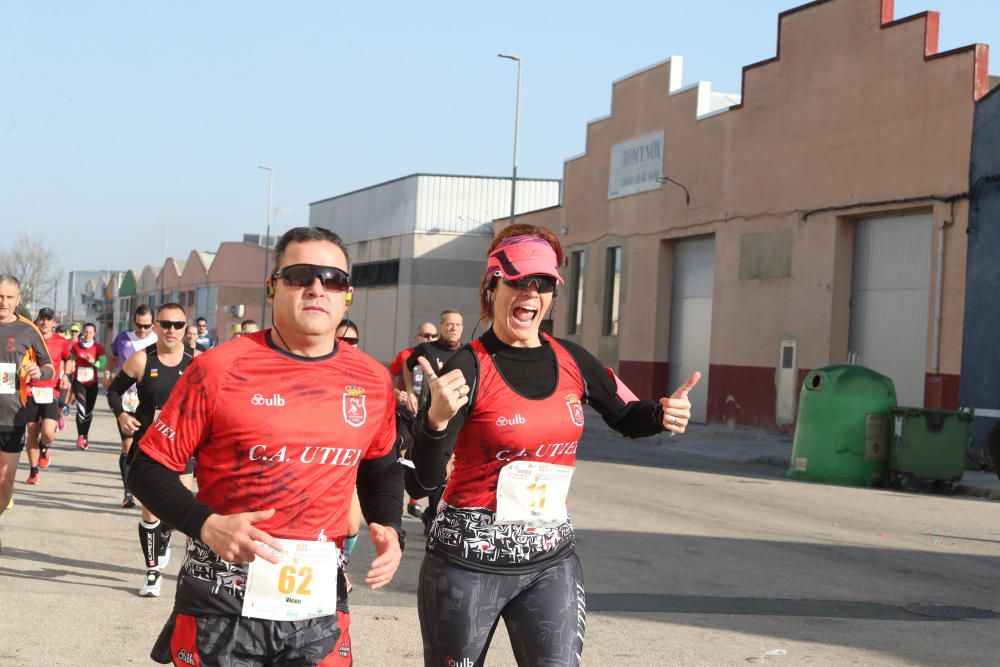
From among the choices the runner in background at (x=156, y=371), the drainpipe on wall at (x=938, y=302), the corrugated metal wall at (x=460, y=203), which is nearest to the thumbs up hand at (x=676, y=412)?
the runner in background at (x=156, y=371)

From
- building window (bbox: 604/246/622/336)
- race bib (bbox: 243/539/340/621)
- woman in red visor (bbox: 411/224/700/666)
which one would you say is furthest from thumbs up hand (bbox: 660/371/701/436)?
building window (bbox: 604/246/622/336)

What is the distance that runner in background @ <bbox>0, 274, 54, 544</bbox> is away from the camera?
30.5ft

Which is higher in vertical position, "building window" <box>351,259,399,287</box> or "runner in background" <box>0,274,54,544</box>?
"building window" <box>351,259,399,287</box>

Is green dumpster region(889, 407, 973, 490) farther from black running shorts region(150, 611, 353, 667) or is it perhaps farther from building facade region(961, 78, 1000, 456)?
black running shorts region(150, 611, 353, 667)

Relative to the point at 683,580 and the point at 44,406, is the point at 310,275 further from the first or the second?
the point at 44,406

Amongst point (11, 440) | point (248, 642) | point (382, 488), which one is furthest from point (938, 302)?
point (248, 642)

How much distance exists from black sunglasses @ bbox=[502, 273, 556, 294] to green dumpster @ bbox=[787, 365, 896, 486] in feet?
52.3

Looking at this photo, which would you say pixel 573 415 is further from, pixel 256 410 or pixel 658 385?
pixel 658 385

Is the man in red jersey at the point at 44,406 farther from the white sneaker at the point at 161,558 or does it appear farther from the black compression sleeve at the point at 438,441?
the black compression sleeve at the point at 438,441

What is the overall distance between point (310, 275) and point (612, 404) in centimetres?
145

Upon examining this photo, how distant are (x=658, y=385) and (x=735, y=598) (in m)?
25.8

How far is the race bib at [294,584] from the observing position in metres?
3.52

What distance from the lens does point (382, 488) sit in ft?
13.0

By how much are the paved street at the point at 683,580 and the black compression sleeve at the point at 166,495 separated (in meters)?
3.31
